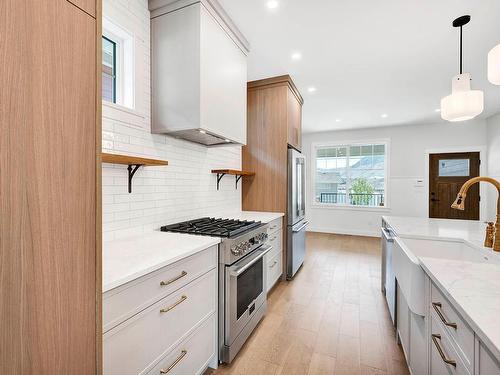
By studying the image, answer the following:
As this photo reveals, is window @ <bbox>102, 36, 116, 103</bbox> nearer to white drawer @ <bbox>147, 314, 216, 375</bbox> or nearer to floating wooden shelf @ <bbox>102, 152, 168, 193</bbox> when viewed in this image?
floating wooden shelf @ <bbox>102, 152, 168, 193</bbox>

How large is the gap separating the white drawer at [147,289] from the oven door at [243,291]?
30cm

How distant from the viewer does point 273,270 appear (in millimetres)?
2850

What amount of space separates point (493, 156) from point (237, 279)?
19.3 feet

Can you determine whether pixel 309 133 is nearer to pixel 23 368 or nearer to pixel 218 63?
pixel 218 63

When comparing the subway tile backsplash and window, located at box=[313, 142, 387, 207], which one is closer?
the subway tile backsplash

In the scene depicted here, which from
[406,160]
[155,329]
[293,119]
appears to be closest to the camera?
[155,329]

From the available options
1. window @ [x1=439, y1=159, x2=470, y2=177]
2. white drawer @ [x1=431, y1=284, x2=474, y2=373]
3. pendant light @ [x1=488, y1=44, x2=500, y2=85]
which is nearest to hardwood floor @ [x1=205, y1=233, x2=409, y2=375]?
white drawer @ [x1=431, y1=284, x2=474, y2=373]

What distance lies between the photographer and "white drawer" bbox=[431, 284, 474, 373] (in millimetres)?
737

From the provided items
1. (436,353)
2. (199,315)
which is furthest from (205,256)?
(436,353)

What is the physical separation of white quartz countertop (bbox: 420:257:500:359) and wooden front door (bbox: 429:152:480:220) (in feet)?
17.3

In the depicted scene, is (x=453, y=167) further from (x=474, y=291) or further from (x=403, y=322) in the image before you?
(x=474, y=291)

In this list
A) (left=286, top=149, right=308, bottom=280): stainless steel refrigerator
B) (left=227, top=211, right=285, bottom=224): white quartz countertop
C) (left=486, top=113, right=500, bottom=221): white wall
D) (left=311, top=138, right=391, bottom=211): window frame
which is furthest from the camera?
(left=311, top=138, right=391, bottom=211): window frame

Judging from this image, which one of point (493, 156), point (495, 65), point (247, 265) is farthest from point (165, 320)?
point (493, 156)

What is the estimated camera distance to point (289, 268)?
10.5 ft
